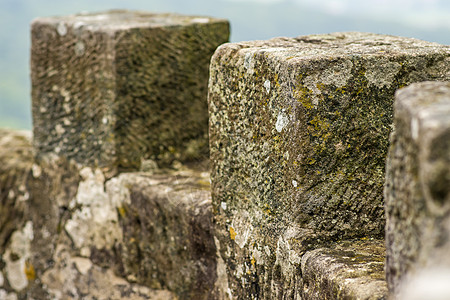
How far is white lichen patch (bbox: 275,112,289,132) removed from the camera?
4.97 ft

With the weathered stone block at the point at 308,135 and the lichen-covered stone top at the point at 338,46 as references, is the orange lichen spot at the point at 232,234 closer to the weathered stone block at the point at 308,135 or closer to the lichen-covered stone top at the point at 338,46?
the weathered stone block at the point at 308,135

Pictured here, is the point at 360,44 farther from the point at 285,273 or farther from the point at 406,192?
the point at 406,192

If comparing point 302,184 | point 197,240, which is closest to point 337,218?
point 302,184

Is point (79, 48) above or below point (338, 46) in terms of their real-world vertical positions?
below

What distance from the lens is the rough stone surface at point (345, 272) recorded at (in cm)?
126

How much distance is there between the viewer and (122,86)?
254cm

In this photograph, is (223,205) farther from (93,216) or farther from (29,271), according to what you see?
(29,271)

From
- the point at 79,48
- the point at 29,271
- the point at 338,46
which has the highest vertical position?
the point at 338,46

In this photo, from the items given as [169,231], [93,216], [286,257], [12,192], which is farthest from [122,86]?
[286,257]

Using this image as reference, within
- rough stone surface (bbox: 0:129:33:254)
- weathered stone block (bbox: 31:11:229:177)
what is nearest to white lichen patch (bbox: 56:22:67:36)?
weathered stone block (bbox: 31:11:229:177)

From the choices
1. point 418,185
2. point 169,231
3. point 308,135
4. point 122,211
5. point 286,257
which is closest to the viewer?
point 418,185

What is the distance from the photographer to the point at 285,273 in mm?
1602

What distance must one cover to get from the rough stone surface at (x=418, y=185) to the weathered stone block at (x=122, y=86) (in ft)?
5.50

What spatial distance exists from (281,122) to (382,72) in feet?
0.98
